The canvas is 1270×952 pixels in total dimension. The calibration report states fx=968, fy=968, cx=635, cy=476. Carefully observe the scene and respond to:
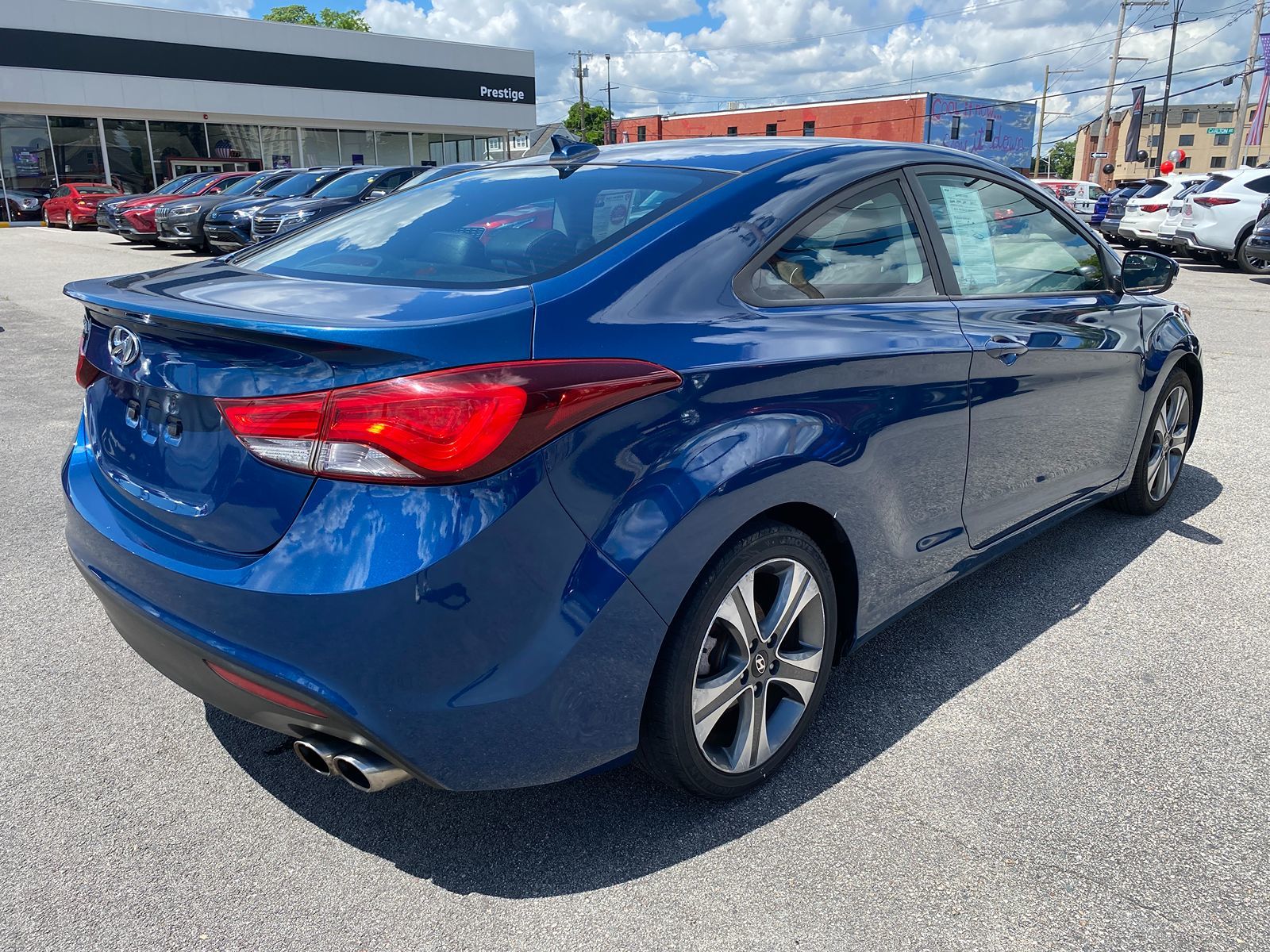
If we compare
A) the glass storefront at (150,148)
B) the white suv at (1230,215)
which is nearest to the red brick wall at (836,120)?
the glass storefront at (150,148)

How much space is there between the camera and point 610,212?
256 cm

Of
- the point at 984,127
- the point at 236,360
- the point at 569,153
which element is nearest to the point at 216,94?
the point at 569,153

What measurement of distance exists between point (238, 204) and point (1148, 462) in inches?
661

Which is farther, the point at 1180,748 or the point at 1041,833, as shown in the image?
the point at 1180,748

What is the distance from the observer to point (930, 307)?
2.88 metres

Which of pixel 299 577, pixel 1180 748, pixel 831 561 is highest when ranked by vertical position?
pixel 299 577

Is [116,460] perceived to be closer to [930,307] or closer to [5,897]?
[5,897]

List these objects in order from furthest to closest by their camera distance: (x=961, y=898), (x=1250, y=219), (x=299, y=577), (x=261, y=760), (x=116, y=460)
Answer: (x=1250, y=219) → (x=261, y=760) → (x=116, y=460) → (x=961, y=898) → (x=299, y=577)

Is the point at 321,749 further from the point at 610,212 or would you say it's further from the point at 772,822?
the point at 610,212

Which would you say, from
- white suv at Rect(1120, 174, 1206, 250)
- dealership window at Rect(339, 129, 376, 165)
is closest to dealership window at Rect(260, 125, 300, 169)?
dealership window at Rect(339, 129, 376, 165)

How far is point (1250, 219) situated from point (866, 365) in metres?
17.5

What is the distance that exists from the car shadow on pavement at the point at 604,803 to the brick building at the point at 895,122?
6699 cm

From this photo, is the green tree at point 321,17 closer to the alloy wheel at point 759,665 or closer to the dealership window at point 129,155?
the dealership window at point 129,155

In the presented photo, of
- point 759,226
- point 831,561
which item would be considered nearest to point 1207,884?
point 831,561
